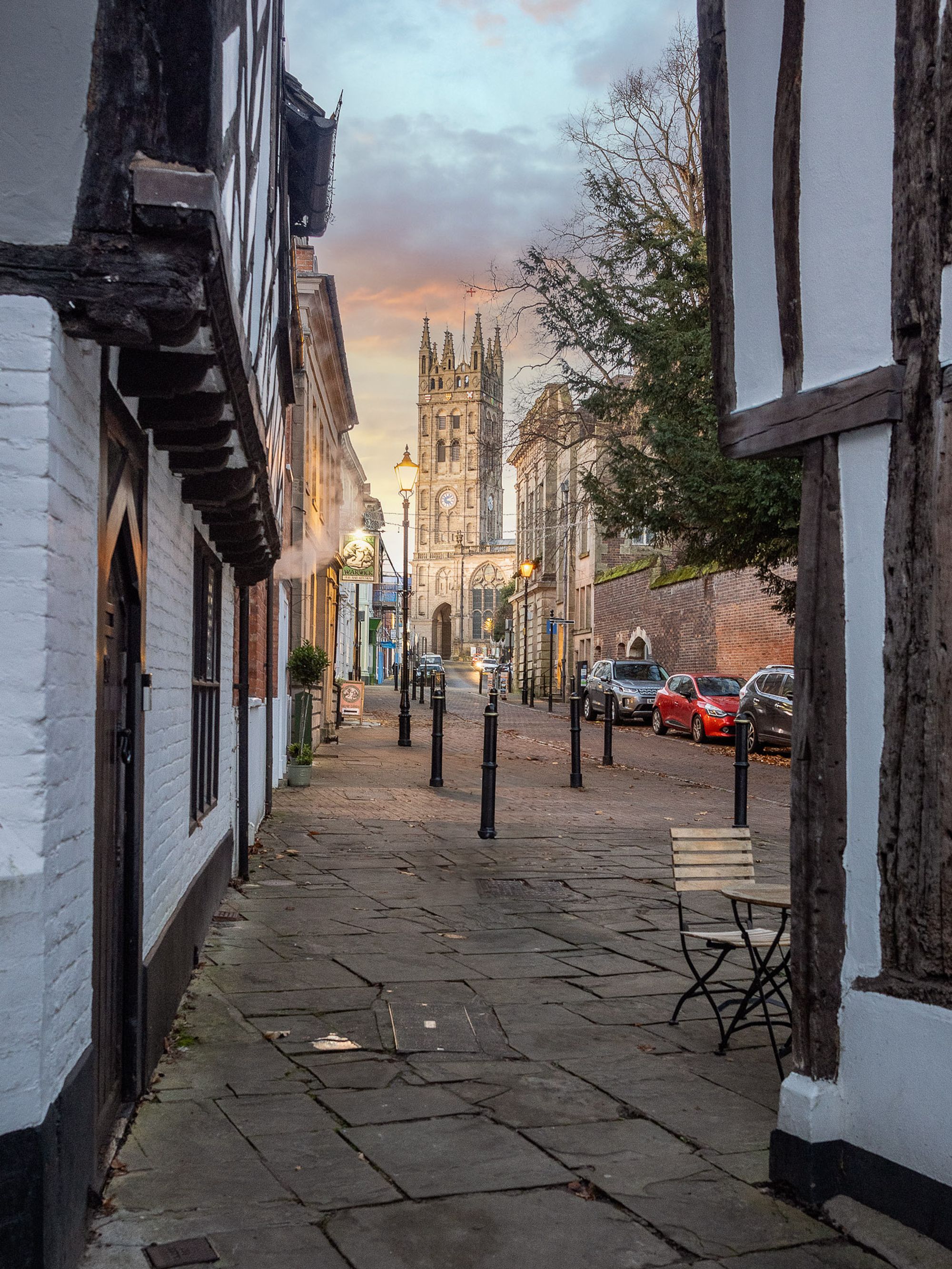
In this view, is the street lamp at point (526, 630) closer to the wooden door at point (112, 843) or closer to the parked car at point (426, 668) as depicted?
the parked car at point (426, 668)

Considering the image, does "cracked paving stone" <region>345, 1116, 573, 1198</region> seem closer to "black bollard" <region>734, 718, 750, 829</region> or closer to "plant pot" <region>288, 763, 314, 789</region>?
"black bollard" <region>734, 718, 750, 829</region>

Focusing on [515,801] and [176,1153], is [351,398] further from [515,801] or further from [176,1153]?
[176,1153]

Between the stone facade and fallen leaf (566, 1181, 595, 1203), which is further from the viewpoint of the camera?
the stone facade

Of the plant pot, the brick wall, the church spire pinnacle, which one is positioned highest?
the church spire pinnacle

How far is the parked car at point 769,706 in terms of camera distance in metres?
20.8

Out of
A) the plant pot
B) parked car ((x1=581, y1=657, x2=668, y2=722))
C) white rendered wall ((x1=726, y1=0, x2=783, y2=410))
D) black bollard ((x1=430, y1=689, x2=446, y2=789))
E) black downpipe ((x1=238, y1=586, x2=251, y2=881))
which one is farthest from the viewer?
parked car ((x1=581, y1=657, x2=668, y2=722))

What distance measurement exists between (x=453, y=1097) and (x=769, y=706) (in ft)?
57.1

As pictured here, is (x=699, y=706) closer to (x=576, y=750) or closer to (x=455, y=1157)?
(x=576, y=750)

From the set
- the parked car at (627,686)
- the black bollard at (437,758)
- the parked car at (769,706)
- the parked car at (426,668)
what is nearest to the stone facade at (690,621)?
the parked car at (627,686)

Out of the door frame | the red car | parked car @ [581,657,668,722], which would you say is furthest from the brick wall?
the door frame

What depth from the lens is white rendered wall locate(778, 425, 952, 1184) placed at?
12.1 feet

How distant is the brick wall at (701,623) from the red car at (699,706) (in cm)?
153

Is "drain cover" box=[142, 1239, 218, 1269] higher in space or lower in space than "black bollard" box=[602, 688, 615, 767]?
lower

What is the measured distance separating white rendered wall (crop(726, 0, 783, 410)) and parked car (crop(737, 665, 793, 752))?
16.0m
